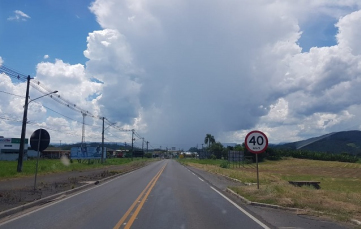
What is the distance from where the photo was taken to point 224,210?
43.6ft

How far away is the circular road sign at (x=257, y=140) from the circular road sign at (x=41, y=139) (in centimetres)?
936

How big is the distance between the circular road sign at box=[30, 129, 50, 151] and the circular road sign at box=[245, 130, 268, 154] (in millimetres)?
9364

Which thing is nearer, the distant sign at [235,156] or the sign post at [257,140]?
the sign post at [257,140]

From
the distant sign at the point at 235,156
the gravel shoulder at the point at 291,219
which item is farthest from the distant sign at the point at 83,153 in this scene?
the gravel shoulder at the point at 291,219

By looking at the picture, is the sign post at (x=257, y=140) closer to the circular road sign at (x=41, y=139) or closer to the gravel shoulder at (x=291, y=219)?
the gravel shoulder at (x=291, y=219)

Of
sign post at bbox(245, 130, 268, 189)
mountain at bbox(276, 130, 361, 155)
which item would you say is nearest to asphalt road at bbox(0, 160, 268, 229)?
sign post at bbox(245, 130, 268, 189)

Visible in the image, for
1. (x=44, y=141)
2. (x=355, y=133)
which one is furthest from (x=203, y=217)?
(x=355, y=133)

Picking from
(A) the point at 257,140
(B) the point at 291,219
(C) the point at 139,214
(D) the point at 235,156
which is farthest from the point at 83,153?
(B) the point at 291,219

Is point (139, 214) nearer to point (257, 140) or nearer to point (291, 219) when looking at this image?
point (291, 219)

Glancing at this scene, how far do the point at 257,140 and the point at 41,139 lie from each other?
10.1 meters

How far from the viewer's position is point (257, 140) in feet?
58.9

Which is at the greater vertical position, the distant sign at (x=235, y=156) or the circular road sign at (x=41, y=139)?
the distant sign at (x=235, y=156)

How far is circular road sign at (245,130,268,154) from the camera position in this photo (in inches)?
703

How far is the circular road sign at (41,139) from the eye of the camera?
61.3 ft
